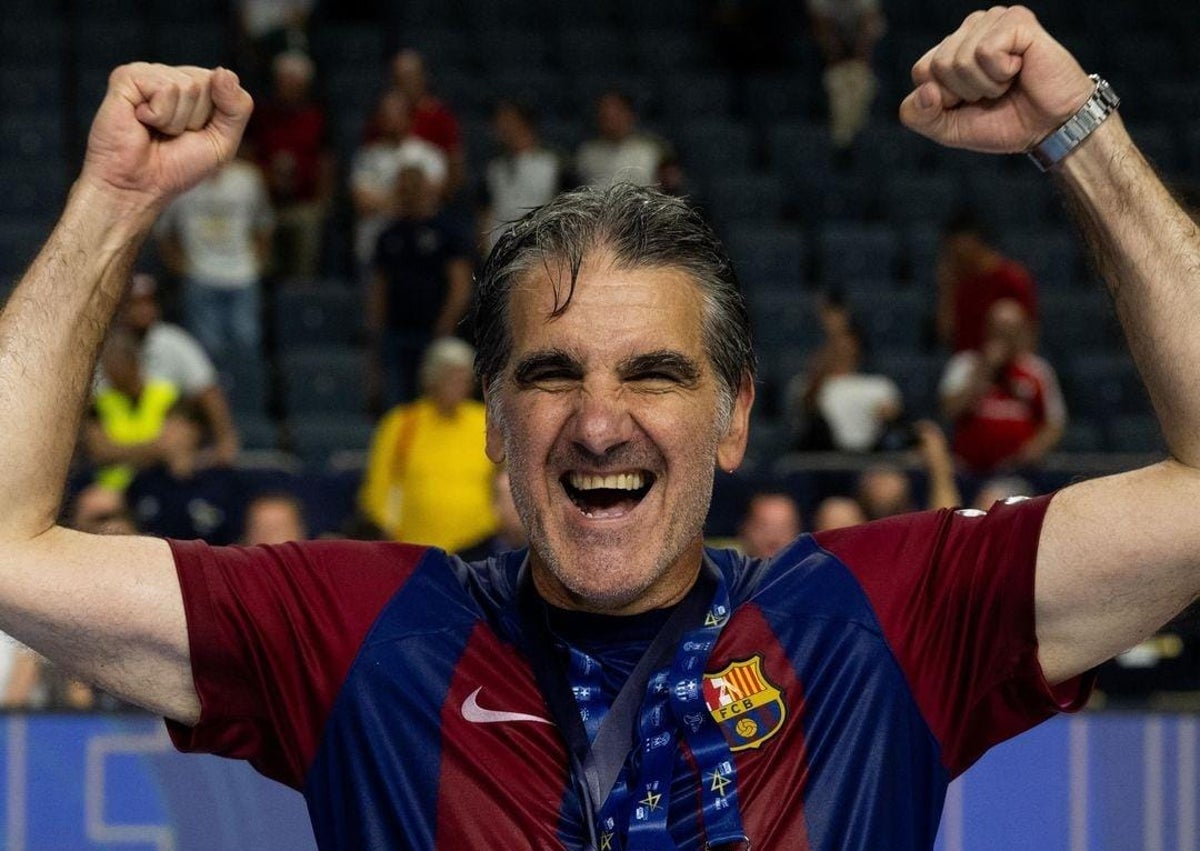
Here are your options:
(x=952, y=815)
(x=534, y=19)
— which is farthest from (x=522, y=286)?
(x=534, y=19)

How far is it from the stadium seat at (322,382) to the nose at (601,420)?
787 centimetres

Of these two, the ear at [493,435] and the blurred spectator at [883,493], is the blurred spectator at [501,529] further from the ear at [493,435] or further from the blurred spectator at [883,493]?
the ear at [493,435]

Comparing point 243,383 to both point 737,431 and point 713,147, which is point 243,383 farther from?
point 737,431

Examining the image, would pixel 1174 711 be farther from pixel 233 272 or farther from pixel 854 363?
pixel 233 272

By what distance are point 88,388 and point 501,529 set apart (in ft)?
16.7

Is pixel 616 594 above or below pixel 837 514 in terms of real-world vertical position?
above

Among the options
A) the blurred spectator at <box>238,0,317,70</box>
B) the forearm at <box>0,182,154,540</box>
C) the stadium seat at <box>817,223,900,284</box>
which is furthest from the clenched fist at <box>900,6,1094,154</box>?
the blurred spectator at <box>238,0,317,70</box>

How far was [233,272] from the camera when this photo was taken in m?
10.3

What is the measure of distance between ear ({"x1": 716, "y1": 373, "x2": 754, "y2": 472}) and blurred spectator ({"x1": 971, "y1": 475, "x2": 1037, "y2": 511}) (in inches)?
227

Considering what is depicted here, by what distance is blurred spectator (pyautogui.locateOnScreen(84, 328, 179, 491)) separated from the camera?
8.45 meters

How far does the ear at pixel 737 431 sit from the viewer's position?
2.71m

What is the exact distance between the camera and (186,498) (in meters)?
8.06

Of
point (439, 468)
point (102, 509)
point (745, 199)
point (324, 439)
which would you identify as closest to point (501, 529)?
point (439, 468)

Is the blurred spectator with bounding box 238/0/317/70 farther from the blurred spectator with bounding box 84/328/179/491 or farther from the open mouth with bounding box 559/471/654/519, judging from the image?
the open mouth with bounding box 559/471/654/519
